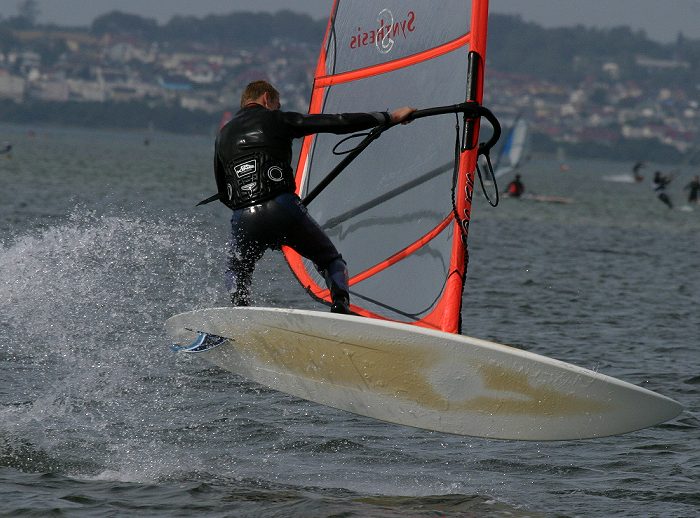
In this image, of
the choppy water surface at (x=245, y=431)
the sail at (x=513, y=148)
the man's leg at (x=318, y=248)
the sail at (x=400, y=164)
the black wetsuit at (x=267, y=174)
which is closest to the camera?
the choppy water surface at (x=245, y=431)

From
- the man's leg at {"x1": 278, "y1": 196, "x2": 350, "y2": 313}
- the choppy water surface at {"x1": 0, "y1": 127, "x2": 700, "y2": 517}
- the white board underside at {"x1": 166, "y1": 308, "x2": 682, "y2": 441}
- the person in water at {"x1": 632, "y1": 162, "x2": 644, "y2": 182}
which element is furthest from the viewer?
the person in water at {"x1": 632, "y1": 162, "x2": 644, "y2": 182}

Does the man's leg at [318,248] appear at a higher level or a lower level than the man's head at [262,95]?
lower

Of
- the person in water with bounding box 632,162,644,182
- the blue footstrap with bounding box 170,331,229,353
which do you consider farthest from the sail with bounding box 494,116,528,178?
the blue footstrap with bounding box 170,331,229,353

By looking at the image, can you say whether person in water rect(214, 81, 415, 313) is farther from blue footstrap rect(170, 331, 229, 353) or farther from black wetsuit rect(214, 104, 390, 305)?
blue footstrap rect(170, 331, 229, 353)

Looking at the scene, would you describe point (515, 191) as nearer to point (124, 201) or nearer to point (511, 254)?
point (124, 201)

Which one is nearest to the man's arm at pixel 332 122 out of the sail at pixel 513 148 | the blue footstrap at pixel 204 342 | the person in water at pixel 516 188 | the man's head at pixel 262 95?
the man's head at pixel 262 95

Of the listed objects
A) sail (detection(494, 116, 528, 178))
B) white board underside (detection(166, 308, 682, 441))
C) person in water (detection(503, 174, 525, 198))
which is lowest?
white board underside (detection(166, 308, 682, 441))

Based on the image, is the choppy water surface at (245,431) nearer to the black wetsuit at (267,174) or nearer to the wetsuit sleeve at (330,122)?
the black wetsuit at (267,174)

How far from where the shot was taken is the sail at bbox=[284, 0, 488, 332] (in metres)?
8.13

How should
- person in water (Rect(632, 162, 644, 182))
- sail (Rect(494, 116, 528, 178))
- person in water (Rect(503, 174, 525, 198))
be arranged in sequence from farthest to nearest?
person in water (Rect(632, 162, 644, 182)), sail (Rect(494, 116, 528, 178)), person in water (Rect(503, 174, 525, 198))

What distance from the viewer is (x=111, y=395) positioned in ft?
32.7

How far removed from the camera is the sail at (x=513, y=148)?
54.8 meters

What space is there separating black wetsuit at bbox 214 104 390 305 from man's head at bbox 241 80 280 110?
53 millimetres

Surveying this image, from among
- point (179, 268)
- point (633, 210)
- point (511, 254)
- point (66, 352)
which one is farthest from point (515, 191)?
point (66, 352)
